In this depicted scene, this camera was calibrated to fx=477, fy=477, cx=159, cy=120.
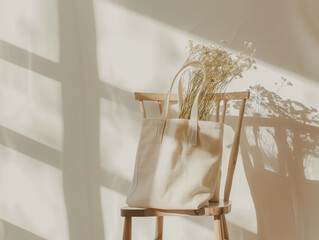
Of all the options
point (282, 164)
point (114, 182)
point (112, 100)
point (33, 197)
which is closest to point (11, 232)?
point (33, 197)

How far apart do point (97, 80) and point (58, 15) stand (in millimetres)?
385

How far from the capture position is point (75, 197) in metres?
2.35

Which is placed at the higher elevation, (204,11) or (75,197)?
(204,11)

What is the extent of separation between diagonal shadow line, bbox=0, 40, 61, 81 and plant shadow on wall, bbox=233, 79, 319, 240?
3.26 ft

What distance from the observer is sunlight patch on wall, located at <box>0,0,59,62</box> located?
2.40 meters

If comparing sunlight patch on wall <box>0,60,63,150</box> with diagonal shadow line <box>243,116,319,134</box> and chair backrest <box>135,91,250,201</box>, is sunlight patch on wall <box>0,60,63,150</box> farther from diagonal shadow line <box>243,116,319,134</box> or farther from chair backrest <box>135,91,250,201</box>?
diagonal shadow line <box>243,116,319,134</box>

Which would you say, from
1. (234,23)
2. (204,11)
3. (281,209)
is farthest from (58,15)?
(281,209)

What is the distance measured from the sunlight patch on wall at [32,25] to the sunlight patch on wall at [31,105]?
0.41ft

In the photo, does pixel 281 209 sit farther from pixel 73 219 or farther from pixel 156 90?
pixel 73 219

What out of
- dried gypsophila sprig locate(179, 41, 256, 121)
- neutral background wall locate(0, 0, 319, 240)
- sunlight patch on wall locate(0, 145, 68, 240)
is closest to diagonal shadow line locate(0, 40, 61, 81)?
neutral background wall locate(0, 0, 319, 240)

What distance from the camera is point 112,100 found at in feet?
7.75

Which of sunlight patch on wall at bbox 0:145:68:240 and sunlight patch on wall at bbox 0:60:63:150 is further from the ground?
sunlight patch on wall at bbox 0:60:63:150

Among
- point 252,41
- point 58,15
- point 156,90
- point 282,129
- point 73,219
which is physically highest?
point 58,15

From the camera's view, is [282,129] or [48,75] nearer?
[282,129]
